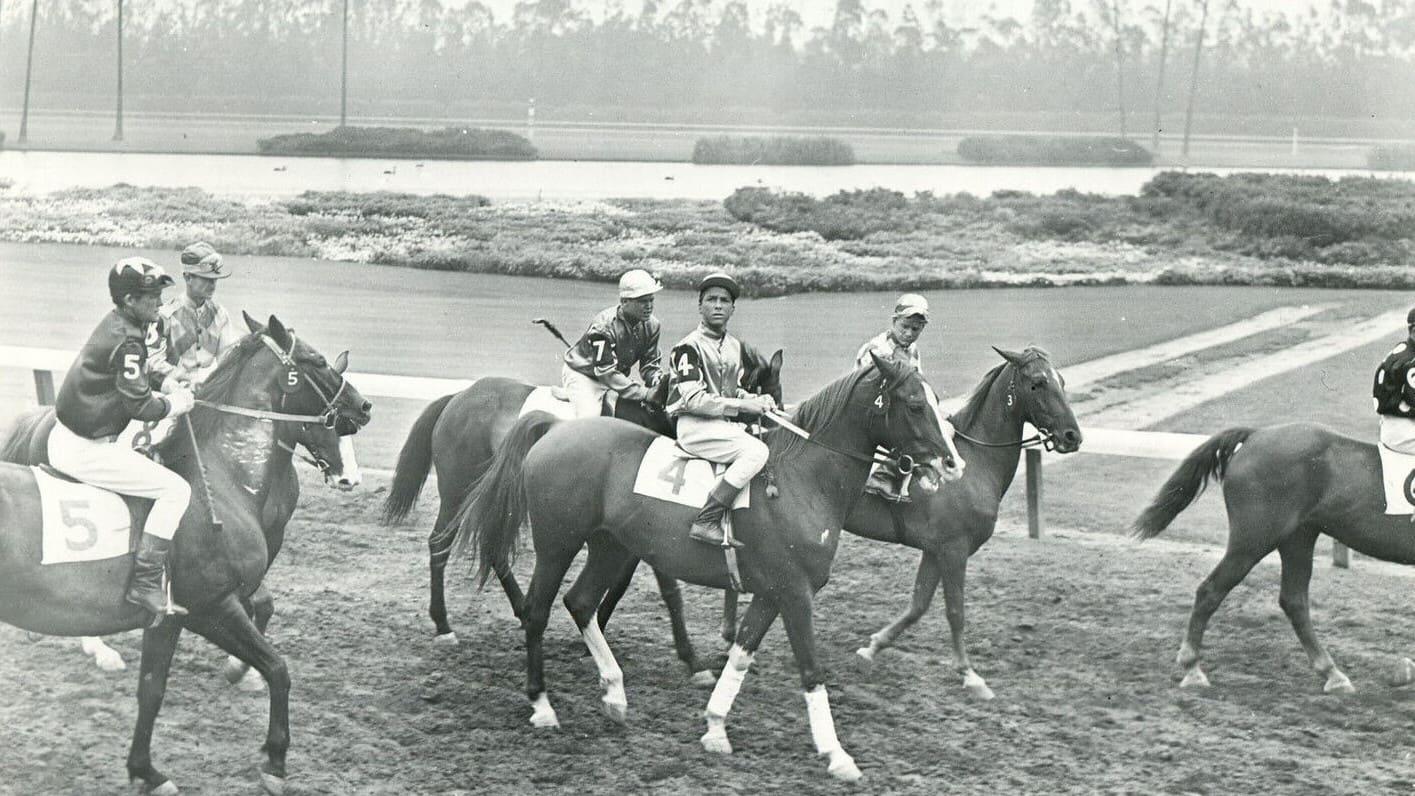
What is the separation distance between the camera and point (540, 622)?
6.12 m

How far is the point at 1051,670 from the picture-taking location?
6.82 meters

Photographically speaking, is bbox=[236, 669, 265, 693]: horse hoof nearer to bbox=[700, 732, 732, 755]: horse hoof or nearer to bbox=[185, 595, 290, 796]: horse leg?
bbox=[185, 595, 290, 796]: horse leg

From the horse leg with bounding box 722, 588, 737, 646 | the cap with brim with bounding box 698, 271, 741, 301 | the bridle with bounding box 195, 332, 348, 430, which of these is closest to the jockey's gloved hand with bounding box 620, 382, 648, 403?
the horse leg with bounding box 722, 588, 737, 646

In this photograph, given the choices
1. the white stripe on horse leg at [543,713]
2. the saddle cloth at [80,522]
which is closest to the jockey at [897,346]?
the white stripe on horse leg at [543,713]

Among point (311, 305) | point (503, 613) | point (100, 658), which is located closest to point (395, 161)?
point (311, 305)

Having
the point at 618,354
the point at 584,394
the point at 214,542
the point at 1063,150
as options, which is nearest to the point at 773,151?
the point at 1063,150

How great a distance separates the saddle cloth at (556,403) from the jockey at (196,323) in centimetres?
151

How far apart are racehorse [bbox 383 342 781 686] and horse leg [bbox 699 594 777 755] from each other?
91cm

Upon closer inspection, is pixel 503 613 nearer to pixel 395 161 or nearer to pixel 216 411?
pixel 216 411

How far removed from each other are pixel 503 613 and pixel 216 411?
8.09 ft

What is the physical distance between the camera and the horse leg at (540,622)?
6047mm

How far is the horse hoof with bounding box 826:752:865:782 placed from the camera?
5434 millimetres

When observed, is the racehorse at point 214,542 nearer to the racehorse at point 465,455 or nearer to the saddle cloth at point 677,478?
the racehorse at point 465,455

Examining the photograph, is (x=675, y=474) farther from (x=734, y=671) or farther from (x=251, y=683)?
(x=251, y=683)
